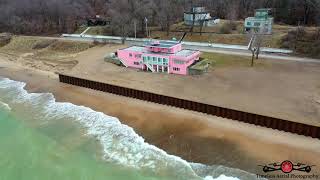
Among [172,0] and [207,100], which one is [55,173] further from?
[172,0]

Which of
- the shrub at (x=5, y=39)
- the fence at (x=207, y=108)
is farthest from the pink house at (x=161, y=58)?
the shrub at (x=5, y=39)

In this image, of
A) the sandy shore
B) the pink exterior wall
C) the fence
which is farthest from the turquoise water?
the pink exterior wall

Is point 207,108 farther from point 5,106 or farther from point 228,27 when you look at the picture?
point 228,27

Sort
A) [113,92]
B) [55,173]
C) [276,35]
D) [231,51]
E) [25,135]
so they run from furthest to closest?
[276,35], [231,51], [113,92], [25,135], [55,173]

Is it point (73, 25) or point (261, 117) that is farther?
point (73, 25)

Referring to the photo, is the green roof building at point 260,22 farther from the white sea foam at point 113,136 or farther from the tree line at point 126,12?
the white sea foam at point 113,136

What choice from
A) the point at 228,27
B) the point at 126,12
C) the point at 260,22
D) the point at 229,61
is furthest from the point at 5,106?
the point at 260,22

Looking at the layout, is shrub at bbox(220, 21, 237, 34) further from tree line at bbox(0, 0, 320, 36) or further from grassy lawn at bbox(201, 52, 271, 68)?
grassy lawn at bbox(201, 52, 271, 68)

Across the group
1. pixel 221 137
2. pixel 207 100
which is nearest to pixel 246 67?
pixel 207 100
